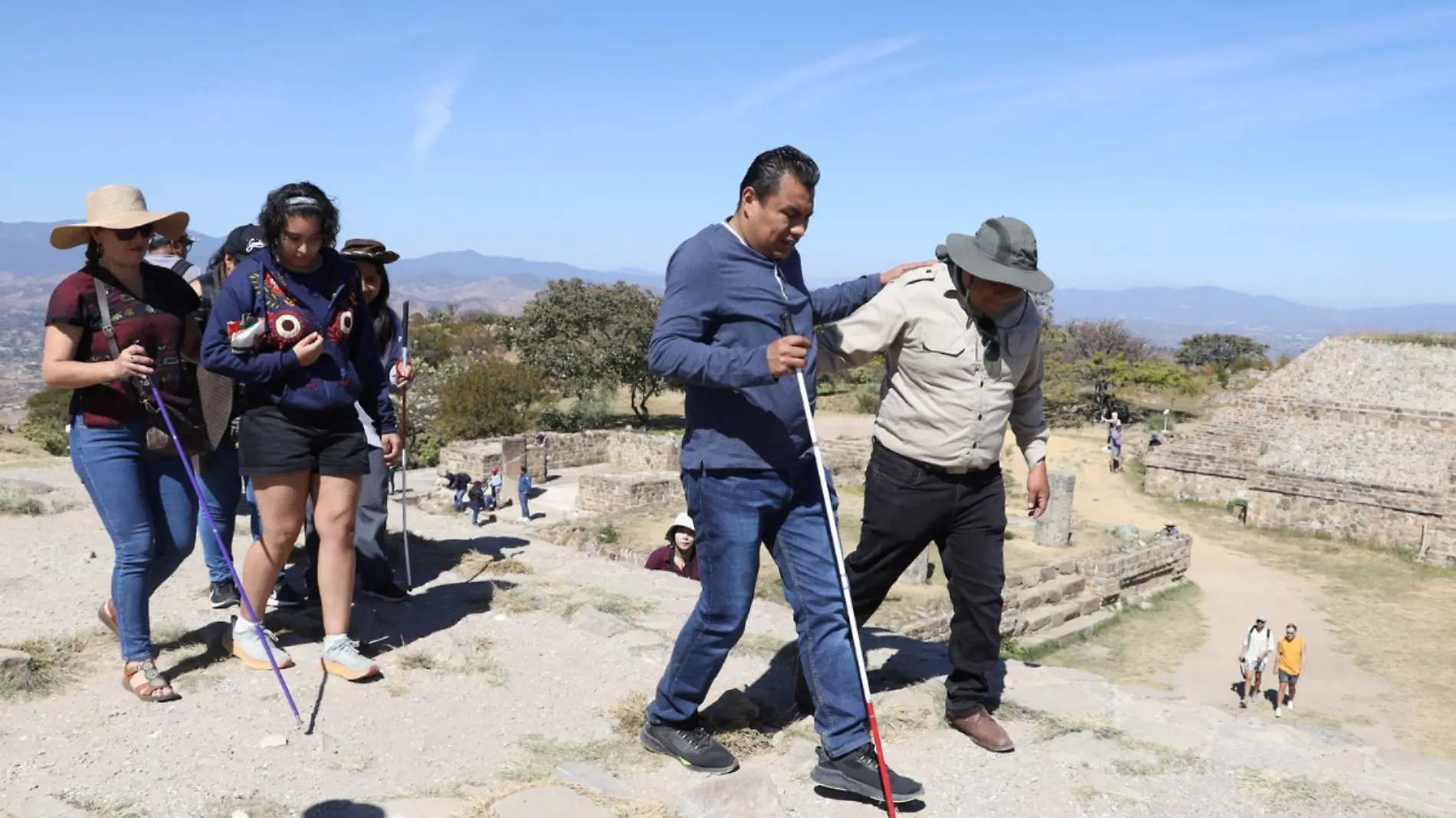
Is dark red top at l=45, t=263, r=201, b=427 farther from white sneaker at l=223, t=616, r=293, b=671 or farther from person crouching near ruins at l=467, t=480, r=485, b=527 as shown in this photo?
person crouching near ruins at l=467, t=480, r=485, b=527

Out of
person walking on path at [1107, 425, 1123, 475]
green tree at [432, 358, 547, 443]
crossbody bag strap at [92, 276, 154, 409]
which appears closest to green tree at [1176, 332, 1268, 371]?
person walking on path at [1107, 425, 1123, 475]

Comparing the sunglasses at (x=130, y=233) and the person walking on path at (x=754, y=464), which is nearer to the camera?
the person walking on path at (x=754, y=464)

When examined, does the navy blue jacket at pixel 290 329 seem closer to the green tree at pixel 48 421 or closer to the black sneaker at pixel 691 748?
the black sneaker at pixel 691 748

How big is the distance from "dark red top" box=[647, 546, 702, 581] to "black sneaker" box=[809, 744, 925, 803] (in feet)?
13.6

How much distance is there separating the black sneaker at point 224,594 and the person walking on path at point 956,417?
3.00 m

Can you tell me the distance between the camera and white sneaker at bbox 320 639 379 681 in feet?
12.6

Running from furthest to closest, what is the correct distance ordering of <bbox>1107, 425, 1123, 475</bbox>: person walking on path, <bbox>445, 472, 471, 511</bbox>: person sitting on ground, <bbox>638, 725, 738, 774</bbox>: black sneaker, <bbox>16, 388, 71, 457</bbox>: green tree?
<bbox>1107, 425, 1123, 475</bbox>: person walking on path < <bbox>16, 388, 71, 457</bbox>: green tree < <bbox>445, 472, 471, 511</bbox>: person sitting on ground < <bbox>638, 725, 738, 774</bbox>: black sneaker

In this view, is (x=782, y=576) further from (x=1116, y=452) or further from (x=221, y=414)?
(x=1116, y=452)

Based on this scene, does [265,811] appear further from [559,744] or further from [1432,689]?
[1432,689]

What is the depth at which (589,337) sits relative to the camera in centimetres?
3097

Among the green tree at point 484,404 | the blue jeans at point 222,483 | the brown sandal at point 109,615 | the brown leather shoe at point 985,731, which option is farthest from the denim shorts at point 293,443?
the green tree at point 484,404

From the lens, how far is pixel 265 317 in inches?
138

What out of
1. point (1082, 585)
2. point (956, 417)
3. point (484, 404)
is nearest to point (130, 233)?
point (956, 417)

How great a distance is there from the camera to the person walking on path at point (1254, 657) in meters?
10.6
